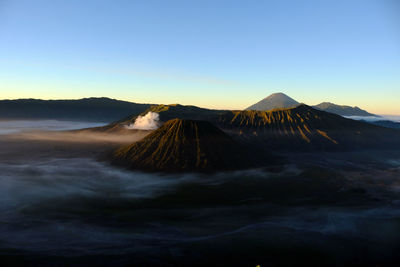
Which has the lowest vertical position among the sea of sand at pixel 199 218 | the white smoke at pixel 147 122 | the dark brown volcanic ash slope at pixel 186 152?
the sea of sand at pixel 199 218

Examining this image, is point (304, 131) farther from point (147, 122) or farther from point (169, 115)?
point (147, 122)

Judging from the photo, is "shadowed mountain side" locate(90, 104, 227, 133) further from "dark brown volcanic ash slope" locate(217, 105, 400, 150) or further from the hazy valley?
the hazy valley

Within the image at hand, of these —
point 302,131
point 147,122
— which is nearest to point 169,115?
point 147,122

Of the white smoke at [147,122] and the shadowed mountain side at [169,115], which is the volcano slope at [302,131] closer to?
the shadowed mountain side at [169,115]

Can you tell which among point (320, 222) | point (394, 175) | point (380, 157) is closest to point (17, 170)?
point (320, 222)

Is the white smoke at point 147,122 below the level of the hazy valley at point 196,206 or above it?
above

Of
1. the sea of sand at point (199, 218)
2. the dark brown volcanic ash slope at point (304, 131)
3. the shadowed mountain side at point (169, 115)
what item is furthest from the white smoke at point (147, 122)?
the sea of sand at point (199, 218)

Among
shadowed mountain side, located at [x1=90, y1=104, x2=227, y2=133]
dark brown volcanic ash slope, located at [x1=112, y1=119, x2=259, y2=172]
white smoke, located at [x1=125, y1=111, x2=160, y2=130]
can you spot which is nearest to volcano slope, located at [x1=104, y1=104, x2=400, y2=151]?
dark brown volcanic ash slope, located at [x1=112, y1=119, x2=259, y2=172]
